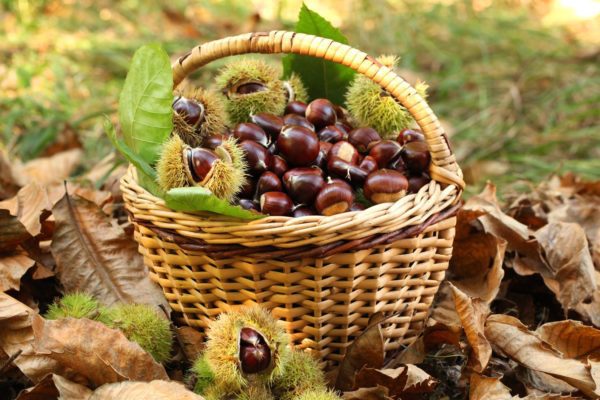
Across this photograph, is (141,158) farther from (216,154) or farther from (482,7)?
(482,7)

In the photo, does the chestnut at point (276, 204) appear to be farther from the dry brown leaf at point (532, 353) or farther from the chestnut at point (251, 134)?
the dry brown leaf at point (532, 353)

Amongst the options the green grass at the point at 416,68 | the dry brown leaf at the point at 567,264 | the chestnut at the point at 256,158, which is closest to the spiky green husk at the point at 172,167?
the chestnut at the point at 256,158

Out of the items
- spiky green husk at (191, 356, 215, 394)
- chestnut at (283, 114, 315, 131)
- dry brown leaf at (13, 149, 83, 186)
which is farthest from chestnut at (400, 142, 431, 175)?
dry brown leaf at (13, 149, 83, 186)

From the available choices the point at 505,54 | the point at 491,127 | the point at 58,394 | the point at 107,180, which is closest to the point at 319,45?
the point at 58,394

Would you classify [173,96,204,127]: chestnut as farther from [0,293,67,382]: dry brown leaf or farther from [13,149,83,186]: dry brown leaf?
[13,149,83,186]: dry brown leaf

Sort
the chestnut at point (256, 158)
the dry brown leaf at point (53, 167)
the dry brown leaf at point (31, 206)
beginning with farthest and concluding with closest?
the dry brown leaf at point (53, 167)
the dry brown leaf at point (31, 206)
the chestnut at point (256, 158)

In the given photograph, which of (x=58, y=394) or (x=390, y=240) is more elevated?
(x=390, y=240)
